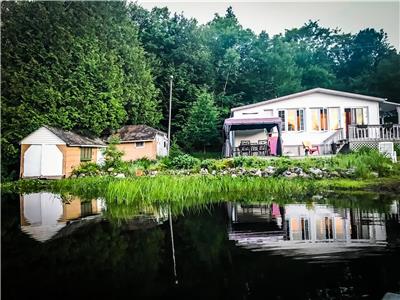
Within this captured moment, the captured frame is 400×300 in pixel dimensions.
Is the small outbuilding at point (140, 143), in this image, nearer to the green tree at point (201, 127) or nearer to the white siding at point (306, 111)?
the green tree at point (201, 127)

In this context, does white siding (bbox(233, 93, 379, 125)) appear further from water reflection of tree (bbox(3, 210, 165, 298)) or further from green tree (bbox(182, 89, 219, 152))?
water reflection of tree (bbox(3, 210, 165, 298))

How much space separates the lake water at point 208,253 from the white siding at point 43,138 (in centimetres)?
317

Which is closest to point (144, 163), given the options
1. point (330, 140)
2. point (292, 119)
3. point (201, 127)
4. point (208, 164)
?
point (208, 164)

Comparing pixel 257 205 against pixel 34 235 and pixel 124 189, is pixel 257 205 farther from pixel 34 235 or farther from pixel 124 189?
pixel 34 235

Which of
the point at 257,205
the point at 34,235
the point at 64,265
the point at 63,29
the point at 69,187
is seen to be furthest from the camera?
the point at 63,29

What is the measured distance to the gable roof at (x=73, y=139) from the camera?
7292mm

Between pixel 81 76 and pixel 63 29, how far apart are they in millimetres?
1276

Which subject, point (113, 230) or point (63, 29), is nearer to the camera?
point (113, 230)

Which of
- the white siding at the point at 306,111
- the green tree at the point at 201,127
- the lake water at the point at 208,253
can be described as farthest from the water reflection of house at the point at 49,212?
the white siding at the point at 306,111

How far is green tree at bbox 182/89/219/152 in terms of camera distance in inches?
359

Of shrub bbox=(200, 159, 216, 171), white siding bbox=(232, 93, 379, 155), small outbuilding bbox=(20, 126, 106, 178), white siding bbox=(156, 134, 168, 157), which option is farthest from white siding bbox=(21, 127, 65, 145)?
white siding bbox=(232, 93, 379, 155)

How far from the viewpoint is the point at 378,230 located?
302 cm

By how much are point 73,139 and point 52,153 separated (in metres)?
0.58

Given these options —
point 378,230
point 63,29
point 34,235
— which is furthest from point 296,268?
point 63,29
